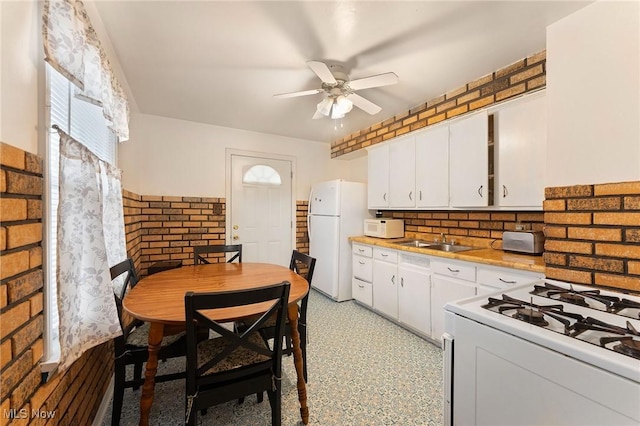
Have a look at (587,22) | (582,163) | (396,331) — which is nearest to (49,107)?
(582,163)

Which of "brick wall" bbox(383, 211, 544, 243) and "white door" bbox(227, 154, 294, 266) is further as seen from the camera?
"white door" bbox(227, 154, 294, 266)

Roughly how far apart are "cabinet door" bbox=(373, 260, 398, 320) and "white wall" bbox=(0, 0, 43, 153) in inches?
110

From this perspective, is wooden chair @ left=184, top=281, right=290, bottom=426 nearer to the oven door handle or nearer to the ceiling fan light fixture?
the oven door handle

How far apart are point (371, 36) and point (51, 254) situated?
2.03m

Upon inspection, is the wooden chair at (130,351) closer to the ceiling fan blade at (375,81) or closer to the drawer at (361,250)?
the ceiling fan blade at (375,81)

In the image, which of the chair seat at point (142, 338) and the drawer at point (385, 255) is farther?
the drawer at point (385, 255)

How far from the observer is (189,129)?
11.3ft

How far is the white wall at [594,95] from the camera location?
4.34ft

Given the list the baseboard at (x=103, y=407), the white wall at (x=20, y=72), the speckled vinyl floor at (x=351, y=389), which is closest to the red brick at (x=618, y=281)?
the speckled vinyl floor at (x=351, y=389)

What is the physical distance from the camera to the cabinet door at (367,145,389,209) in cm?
332

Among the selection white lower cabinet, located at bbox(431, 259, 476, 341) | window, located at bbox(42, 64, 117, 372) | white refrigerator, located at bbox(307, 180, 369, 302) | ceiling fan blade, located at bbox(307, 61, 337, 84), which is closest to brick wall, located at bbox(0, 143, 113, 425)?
window, located at bbox(42, 64, 117, 372)

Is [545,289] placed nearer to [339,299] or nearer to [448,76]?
[448,76]

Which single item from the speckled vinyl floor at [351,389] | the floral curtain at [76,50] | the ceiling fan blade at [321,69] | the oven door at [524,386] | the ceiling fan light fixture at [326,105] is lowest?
the speckled vinyl floor at [351,389]

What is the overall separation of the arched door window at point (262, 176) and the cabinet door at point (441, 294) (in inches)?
102
